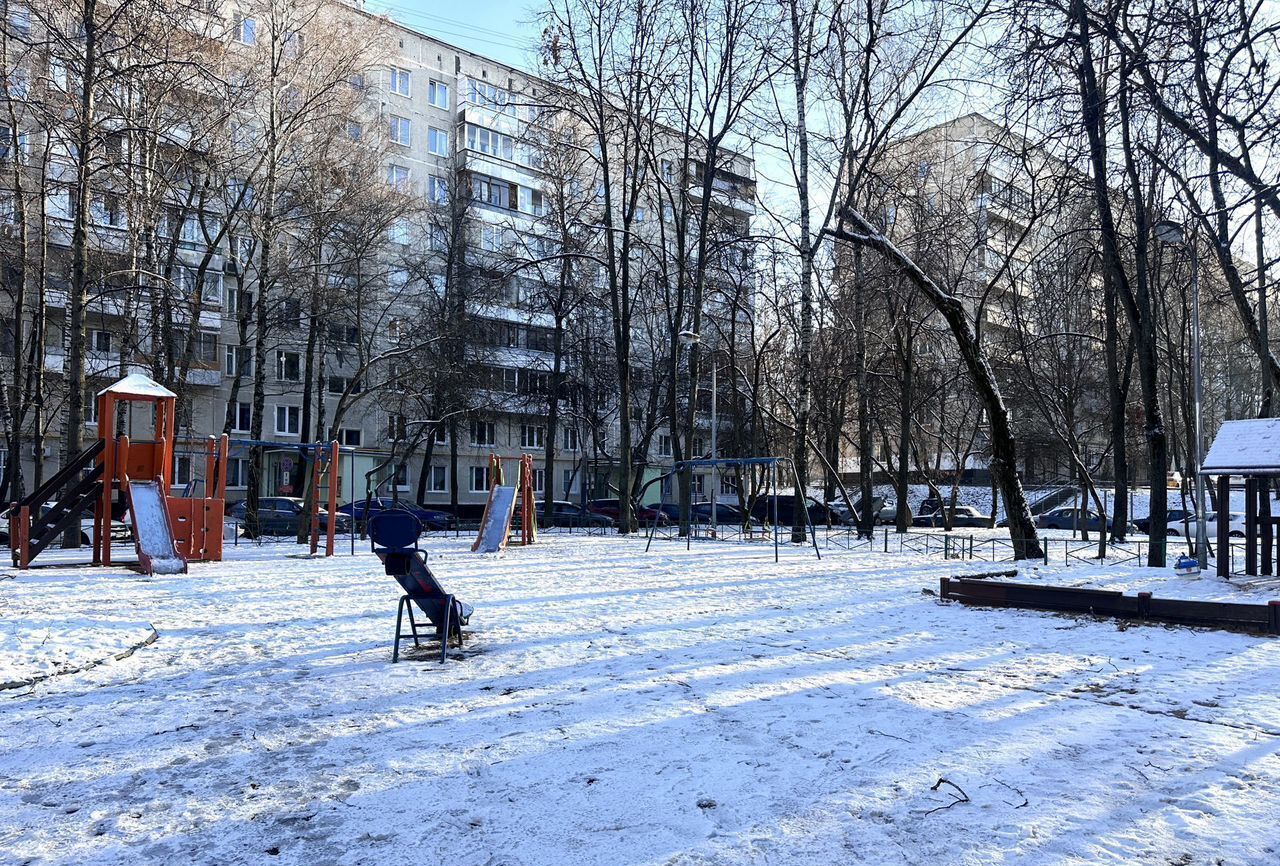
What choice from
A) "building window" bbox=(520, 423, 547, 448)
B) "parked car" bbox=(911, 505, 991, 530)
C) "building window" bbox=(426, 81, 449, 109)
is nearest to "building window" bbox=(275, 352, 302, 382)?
"building window" bbox=(520, 423, 547, 448)

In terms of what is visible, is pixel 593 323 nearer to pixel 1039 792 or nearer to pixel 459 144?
pixel 459 144

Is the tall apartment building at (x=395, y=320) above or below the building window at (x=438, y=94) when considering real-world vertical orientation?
below

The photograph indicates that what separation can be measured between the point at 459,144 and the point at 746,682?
43066 millimetres

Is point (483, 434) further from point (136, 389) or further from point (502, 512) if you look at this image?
point (136, 389)

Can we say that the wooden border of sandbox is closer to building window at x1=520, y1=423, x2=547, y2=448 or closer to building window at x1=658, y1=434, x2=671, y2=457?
building window at x1=520, y1=423, x2=547, y2=448

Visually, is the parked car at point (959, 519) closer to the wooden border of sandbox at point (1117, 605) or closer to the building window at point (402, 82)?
the wooden border of sandbox at point (1117, 605)

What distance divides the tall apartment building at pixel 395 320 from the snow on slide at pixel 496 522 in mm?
10699

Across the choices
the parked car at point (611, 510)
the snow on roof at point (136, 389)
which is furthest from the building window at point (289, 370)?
the snow on roof at point (136, 389)

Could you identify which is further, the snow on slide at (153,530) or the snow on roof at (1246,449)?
the snow on slide at (153,530)

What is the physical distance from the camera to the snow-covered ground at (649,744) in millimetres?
3600

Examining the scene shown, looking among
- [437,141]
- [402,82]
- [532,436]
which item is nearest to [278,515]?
[532,436]

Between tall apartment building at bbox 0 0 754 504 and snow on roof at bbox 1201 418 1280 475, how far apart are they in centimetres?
1930

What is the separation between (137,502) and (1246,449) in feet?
57.7

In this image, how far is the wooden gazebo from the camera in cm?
1316
